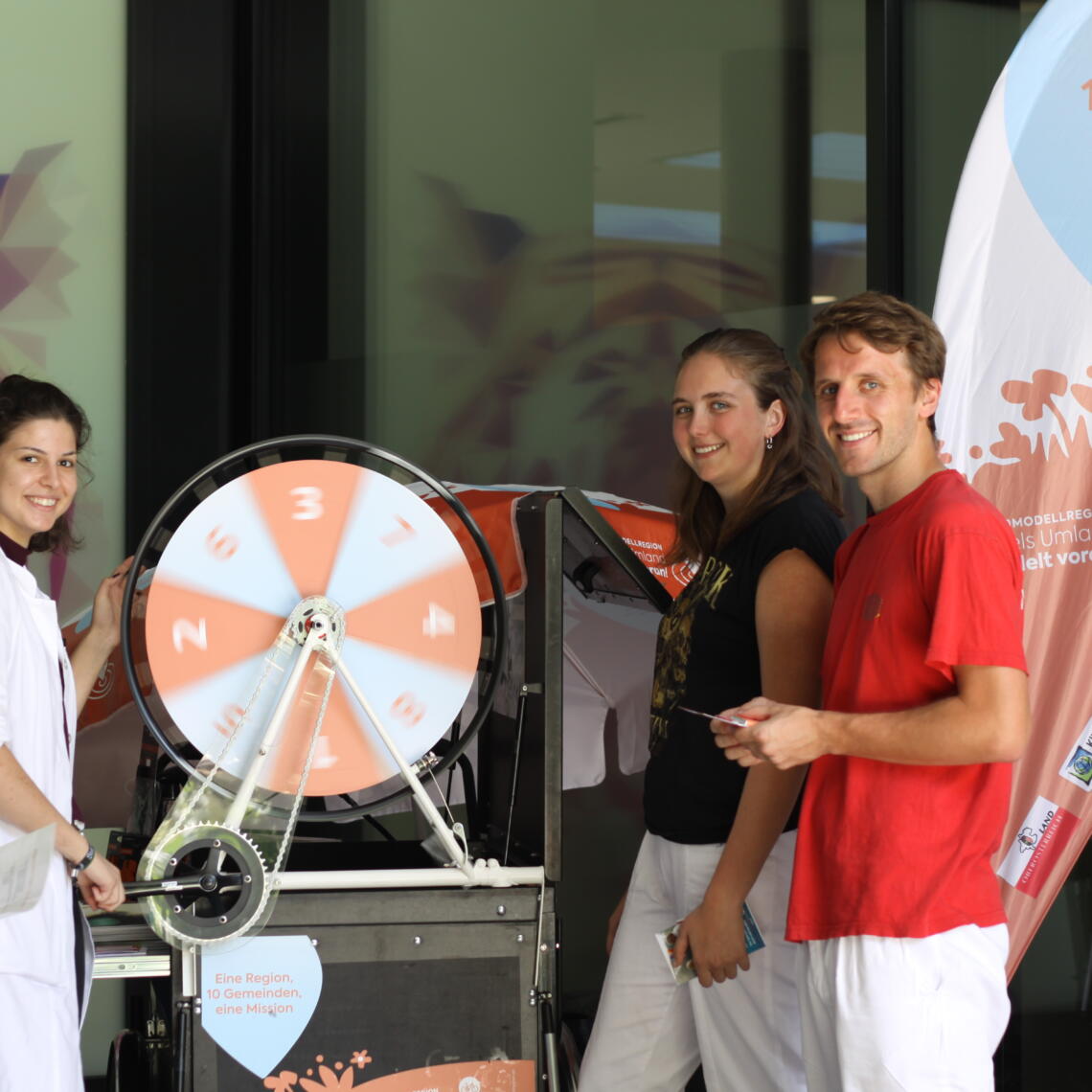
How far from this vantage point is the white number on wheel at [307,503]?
2.01m

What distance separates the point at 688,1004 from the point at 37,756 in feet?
3.32

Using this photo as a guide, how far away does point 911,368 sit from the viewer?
1.72m

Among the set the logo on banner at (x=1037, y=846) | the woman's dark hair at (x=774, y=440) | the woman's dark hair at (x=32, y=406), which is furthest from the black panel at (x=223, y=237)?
the logo on banner at (x=1037, y=846)

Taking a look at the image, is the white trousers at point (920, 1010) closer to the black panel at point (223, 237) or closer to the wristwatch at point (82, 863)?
the wristwatch at point (82, 863)

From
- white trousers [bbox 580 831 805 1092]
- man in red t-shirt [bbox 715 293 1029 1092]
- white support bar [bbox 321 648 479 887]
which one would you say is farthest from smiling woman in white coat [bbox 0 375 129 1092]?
man in red t-shirt [bbox 715 293 1029 1092]

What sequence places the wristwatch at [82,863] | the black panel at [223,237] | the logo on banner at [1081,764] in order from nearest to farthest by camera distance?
the wristwatch at [82,863], the logo on banner at [1081,764], the black panel at [223,237]

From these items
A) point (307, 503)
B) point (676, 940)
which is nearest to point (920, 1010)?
point (676, 940)

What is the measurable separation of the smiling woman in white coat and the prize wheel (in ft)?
0.51

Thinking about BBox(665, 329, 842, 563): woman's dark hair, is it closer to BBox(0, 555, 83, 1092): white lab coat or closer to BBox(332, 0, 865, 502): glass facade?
BBox(0, 555, 83, 1092): white lab coat

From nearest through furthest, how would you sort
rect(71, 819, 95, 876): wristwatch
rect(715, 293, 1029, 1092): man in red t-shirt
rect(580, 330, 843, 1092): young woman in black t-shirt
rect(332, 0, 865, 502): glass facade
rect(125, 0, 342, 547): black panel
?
1. rect(715, 293, 1029, 1092): man in red t-shirt
2. rect(580, 330, 843, 1092): young woman in black t-shirt
3. rect(71, 819, 95, 876): wristwatch
4. rect(332, 0, 865, 502): glass facade
5. rect(125, 0, 342, 547): black panel

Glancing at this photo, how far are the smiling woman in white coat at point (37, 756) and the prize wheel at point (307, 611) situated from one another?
155 millimetres

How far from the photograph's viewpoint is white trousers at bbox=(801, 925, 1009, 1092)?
155 cm

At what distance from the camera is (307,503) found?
2018 millimetres

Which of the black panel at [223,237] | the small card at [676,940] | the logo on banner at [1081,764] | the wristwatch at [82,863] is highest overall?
the black panel at [223,237]
